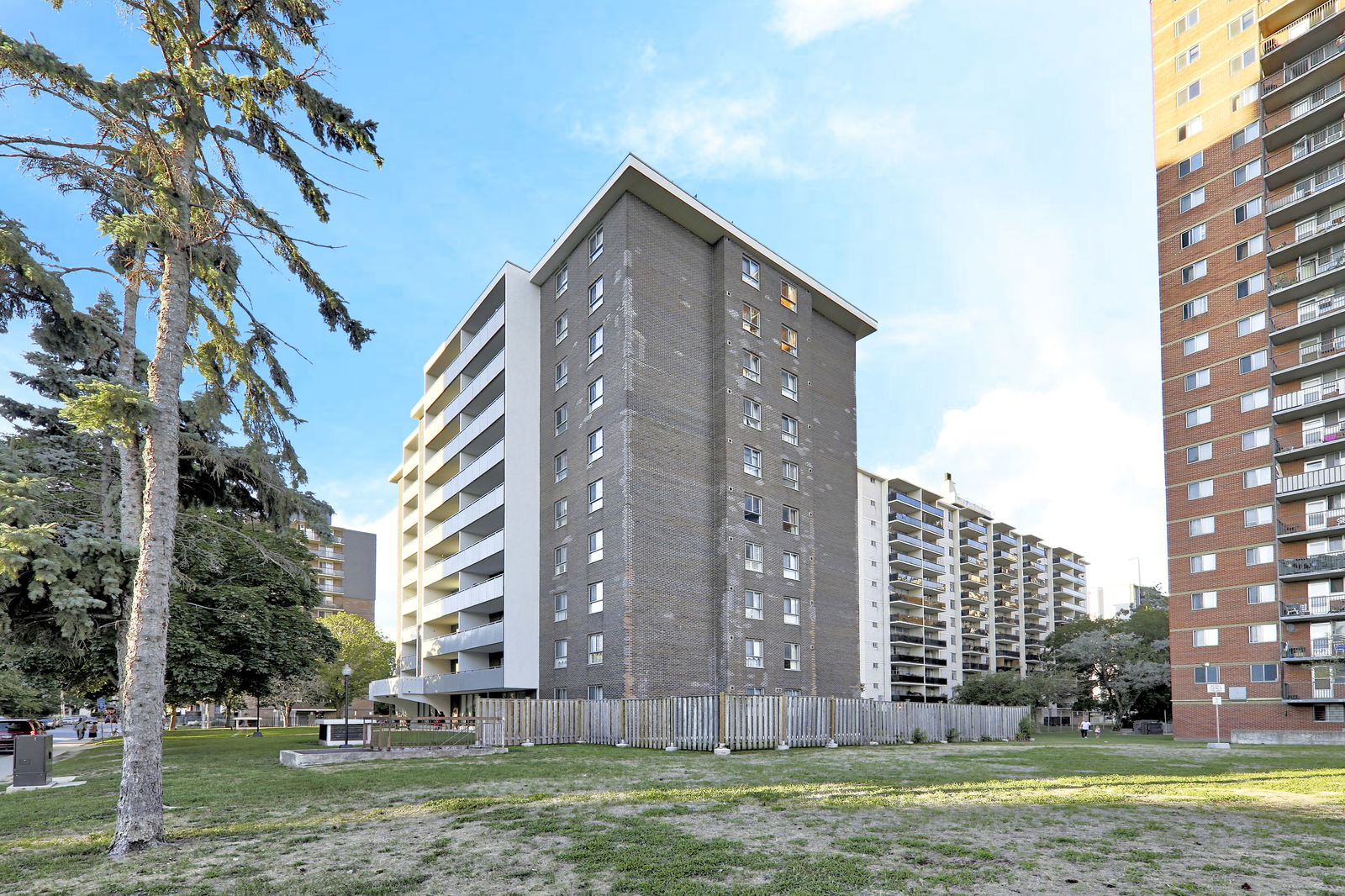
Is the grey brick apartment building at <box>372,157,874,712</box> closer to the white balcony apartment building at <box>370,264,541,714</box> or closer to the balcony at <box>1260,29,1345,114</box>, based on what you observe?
the white balcony apartment building at <box>370,264,541,714</box>

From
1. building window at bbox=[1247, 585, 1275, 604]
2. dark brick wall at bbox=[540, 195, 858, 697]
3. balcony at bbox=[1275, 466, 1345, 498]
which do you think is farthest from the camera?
building window at bbox=[1247, 585, 1275, 604]

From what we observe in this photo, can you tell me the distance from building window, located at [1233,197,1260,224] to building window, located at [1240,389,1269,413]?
10.5 m

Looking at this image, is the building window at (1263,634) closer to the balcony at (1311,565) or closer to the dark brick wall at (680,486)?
the balcony at (1311,565)

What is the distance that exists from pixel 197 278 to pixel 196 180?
1502mm

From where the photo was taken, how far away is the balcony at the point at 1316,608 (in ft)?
138

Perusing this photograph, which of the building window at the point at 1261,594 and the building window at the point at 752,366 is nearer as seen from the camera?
the building window at the point at 752,366

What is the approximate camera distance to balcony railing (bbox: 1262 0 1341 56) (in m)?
46.4

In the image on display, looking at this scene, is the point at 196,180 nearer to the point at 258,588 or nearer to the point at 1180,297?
the point at 258,588

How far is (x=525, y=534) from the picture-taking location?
40406mm

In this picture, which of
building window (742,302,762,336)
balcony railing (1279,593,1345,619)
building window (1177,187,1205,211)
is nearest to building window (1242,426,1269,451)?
balcony railing (1279,593,1345,619)

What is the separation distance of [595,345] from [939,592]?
71.8 metres

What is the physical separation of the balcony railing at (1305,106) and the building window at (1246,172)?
1.86 m

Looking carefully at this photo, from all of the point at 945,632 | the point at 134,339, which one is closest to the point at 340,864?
the point at 134,339

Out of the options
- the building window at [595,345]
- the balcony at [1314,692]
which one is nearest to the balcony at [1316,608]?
the balcony at [1314,692]
